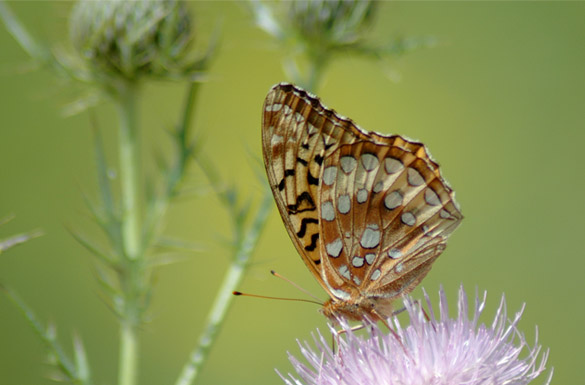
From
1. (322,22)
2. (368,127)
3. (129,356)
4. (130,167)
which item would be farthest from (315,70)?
(368,127)

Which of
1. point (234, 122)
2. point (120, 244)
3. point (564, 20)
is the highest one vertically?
point (564, 20)

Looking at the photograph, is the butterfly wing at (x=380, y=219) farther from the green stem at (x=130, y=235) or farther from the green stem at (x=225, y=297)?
the green stem at (x=130, y=235)

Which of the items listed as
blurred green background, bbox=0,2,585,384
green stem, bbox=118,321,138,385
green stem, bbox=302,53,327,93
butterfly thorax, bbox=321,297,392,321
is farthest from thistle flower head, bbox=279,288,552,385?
blurred green background, bbox=0,2,585,384

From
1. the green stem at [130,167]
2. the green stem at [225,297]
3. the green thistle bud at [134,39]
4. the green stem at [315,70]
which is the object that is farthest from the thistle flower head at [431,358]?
the green thistle bud at [134,39]

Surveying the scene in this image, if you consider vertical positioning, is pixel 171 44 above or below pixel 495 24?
below

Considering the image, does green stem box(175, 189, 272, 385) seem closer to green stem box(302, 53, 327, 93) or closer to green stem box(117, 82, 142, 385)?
green stem box(117, 82, 142, 385)

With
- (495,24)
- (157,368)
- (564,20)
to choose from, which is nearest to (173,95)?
(157,368)

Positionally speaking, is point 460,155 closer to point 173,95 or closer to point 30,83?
point 173,95
